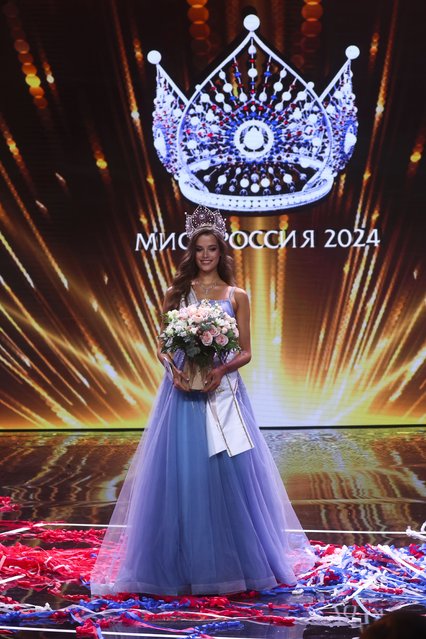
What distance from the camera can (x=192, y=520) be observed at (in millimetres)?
3223

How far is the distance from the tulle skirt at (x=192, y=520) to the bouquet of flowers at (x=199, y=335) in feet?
0.44

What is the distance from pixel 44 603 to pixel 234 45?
18.1 feet

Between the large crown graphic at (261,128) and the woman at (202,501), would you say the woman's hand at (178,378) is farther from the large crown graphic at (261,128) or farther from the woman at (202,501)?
the large crown graphic at (261,128)

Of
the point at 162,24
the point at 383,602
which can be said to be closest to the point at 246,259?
the point at 162,24

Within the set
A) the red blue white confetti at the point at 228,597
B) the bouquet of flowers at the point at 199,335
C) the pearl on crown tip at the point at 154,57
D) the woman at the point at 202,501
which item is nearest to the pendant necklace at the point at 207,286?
the woman at the point at 202,501

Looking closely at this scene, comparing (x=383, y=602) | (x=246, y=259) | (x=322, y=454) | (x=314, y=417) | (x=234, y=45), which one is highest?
(x=234, y=45)

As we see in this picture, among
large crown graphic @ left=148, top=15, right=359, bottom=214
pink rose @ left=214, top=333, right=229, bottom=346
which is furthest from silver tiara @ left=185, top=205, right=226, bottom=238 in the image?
large crown graphic @ left=148, top=15, right=359, bottom=214

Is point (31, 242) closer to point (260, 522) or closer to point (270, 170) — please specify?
point (270, 170)

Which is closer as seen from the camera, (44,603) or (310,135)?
(44,603)

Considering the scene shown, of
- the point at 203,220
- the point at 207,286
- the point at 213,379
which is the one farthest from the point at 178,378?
the point at 203,220

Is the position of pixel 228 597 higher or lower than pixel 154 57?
lower

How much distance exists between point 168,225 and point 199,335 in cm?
452

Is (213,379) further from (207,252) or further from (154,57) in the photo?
(154,57)

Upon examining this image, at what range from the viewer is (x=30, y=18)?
25.4ft
